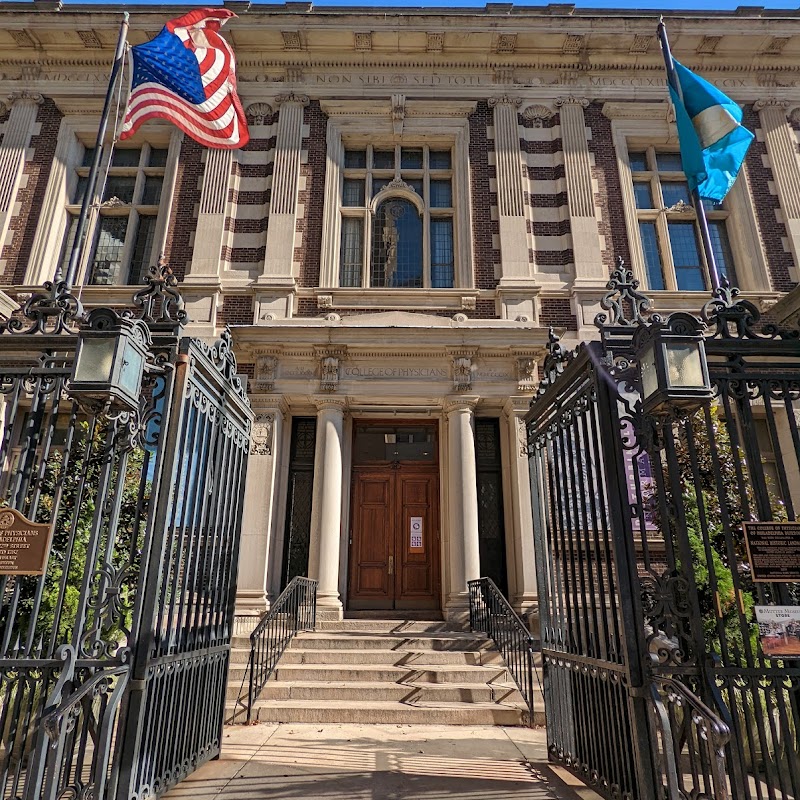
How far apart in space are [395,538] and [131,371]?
302 inches

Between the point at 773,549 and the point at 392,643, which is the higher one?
the point at 773,549

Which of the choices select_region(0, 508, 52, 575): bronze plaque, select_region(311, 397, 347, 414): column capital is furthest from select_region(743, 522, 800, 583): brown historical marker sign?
select_region(311, 397, 347, 414): column capital

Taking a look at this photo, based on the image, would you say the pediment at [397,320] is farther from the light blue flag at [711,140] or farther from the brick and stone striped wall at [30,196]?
the brick and stone striped wall at [30,196]

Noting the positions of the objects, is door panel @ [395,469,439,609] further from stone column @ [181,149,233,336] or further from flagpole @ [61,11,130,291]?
flagpole @ [61,11,130,291]

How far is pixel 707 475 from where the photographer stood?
24.7 ft

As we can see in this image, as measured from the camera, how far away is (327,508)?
400 inches

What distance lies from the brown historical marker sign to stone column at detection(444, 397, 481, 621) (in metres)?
6.29

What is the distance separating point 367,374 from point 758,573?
783 centimetres

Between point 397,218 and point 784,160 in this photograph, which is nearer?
point 784,160

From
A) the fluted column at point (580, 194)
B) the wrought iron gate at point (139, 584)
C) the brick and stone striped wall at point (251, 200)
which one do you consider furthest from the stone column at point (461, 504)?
the wrought iron gate at point (139, 584)

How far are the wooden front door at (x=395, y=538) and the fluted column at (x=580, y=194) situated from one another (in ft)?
15.4

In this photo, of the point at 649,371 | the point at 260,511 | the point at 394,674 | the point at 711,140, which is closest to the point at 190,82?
the point at 260,511

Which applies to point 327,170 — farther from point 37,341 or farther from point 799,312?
point 799,312

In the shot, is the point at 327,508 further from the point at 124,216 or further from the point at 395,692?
the point at 124,216
